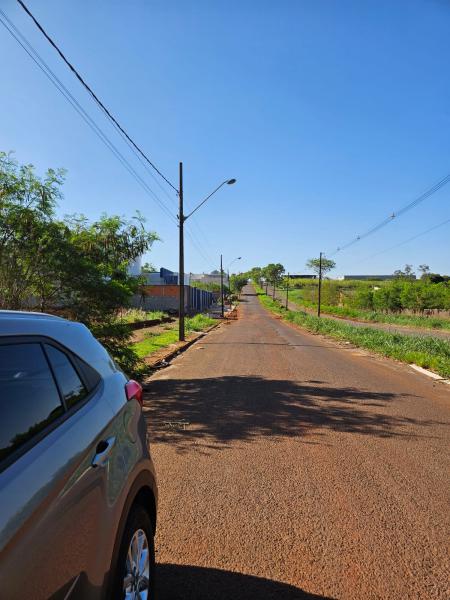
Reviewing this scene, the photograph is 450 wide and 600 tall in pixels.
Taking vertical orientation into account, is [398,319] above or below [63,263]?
below

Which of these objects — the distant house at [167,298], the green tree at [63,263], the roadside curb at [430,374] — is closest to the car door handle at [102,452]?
the green tree at [63,263]

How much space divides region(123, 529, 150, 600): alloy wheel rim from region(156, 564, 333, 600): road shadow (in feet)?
1.53

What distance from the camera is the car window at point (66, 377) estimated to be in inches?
82.4

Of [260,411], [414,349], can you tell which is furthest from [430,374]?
[260,411]

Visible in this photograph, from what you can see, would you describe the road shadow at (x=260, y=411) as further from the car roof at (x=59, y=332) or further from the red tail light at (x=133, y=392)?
the car roof at (x=59, y=332)

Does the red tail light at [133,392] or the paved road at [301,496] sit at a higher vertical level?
the red tail light at [133,392]

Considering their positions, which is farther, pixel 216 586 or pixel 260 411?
pixel 260 411

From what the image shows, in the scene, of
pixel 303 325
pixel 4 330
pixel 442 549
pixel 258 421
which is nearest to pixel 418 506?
pixel 442 549

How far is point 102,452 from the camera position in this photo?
6.74 feet

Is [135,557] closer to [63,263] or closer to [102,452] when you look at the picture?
[102,452]

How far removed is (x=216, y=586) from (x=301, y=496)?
60.4 inches

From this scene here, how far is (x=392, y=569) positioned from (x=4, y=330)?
9.13 feet

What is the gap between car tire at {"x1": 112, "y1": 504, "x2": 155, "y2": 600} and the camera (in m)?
1.97

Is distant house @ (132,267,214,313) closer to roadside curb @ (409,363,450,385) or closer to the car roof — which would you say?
roadside curb @ (409,363,450,385)
